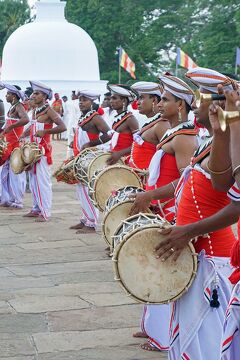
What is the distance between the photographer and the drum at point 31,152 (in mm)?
11554

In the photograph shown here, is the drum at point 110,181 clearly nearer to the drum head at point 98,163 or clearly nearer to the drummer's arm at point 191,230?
the drum head at point 98,163

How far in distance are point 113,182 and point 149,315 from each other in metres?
1.93

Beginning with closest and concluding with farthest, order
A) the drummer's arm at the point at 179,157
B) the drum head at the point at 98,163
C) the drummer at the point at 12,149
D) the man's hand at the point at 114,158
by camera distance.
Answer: the drummer's arm at the point at 179,157
the man's hand at the point at 114,158
the drum head at the point at 98,163
the drummer at the point at 12,149

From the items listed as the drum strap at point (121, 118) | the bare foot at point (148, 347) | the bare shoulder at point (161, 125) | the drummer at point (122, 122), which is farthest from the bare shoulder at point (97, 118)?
the bare foot at point (148, 347)

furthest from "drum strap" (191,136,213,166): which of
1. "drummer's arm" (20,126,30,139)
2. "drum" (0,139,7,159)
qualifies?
"drum" (0,139,7,159)

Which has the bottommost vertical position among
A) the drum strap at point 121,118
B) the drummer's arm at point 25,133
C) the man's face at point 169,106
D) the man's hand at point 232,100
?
the drummer's arm at point 25,133

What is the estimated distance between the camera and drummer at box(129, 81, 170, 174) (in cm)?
701

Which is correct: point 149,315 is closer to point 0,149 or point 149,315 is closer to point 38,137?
point 38,137

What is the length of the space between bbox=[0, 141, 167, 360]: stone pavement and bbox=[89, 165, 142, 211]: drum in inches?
32.7

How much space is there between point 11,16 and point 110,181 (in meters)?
56.6

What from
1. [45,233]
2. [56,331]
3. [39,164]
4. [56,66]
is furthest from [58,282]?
[56,66]

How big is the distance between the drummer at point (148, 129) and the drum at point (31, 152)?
Answer: 151 inches

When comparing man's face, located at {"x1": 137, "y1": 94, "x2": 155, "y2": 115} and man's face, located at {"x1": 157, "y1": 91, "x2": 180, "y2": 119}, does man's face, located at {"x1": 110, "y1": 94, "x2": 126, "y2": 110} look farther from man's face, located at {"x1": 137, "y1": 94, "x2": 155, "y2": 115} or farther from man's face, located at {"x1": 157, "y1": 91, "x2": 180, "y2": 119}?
man's face, located at {"x1": 157, "y1": 91, "x2": 180, "y2": 119}

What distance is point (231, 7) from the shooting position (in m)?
47.6
